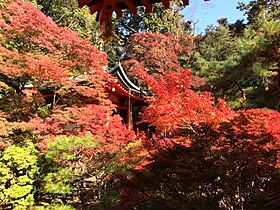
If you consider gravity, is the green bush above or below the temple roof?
below

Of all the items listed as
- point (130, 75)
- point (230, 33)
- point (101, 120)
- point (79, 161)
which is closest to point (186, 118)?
point (101, 120)

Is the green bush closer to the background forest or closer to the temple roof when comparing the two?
the background forest

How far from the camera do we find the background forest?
16.1 feet

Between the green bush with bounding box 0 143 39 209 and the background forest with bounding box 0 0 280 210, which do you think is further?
the green bush with bounding box 0 143 39 209

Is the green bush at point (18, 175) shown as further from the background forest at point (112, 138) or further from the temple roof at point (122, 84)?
the temple roof at point (122, 84)

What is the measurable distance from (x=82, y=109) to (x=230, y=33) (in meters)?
18.7

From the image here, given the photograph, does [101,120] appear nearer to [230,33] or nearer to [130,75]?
[130,75]

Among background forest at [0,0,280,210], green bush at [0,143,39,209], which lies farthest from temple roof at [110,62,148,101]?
green bush at [0,143,39,209]

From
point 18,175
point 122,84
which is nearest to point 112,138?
point 18,175

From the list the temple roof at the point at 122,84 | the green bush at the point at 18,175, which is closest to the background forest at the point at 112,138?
the green bush at the point at 18,175

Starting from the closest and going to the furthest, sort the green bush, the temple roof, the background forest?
the background forest → the green bush → the temple roof

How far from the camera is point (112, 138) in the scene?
771 cm

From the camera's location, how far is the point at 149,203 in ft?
19.0

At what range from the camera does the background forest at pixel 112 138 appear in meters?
4.92
